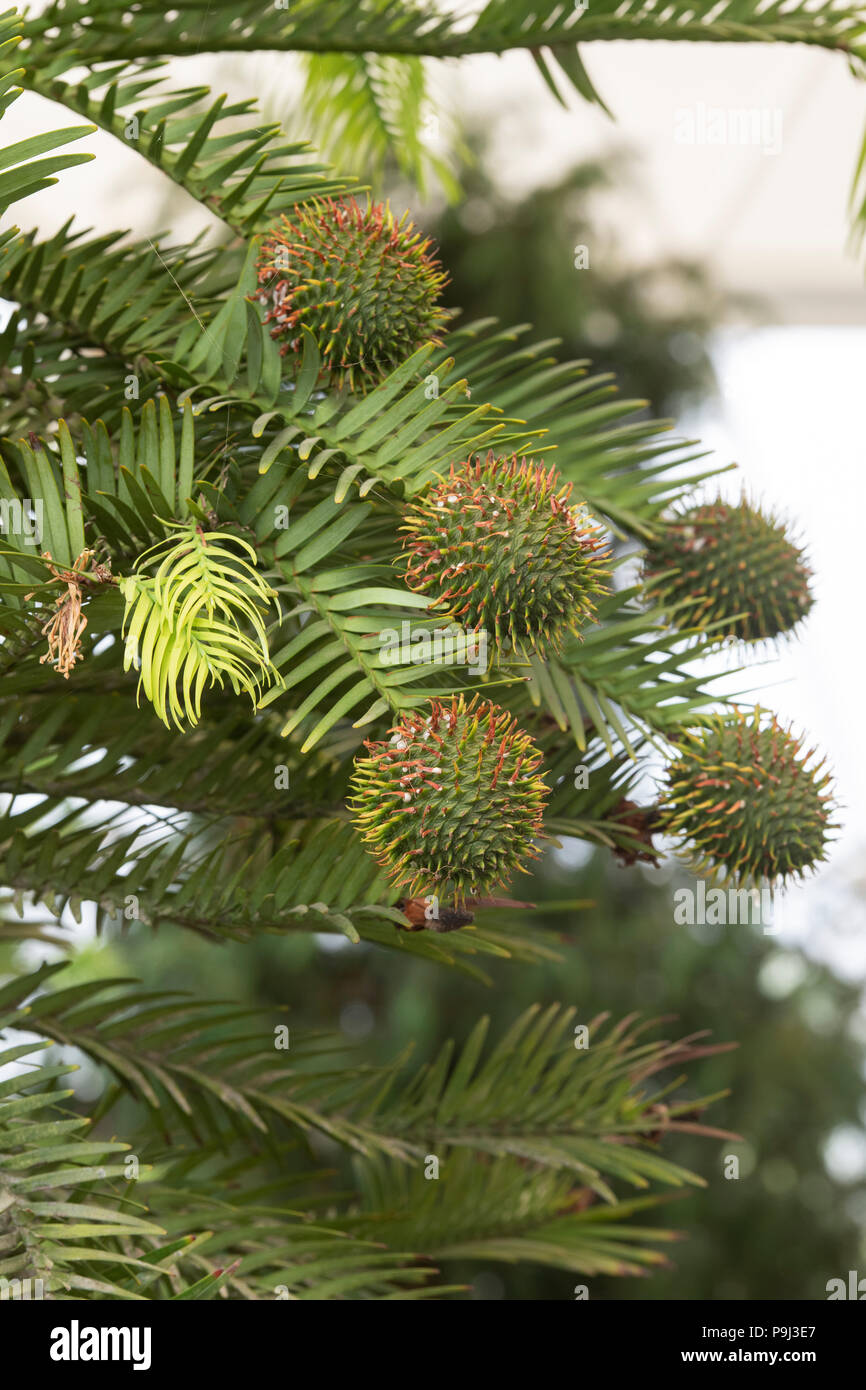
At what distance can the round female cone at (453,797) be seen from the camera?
0.31 m

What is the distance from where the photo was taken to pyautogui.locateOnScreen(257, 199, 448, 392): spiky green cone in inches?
14.7

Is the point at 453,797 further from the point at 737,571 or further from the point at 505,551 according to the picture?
the point at 737,571

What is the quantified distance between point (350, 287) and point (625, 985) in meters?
1.23

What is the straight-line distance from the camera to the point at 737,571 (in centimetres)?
46

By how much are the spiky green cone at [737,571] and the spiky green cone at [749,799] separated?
67 millimetres

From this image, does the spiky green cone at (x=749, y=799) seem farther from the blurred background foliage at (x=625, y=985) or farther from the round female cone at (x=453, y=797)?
the blurred background foliage at (x=625, y=985)

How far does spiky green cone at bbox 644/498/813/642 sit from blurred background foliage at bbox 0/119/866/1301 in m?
0.90

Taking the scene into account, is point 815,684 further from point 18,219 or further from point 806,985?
point 18,219

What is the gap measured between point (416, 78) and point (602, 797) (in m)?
0.57

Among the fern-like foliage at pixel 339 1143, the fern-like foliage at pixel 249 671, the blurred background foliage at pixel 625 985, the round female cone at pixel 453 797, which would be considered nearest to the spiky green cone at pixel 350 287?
the fern-like foliage at pixel 249 671

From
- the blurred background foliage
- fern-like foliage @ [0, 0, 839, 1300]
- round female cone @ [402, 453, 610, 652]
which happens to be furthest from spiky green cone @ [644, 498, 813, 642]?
the blurred background foliage

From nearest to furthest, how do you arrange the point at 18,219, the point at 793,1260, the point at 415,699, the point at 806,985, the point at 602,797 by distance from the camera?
the point at 415,699 → the point at 602,797 → the point at 793,1260 → the point at 806,985 → the point at 18,219
